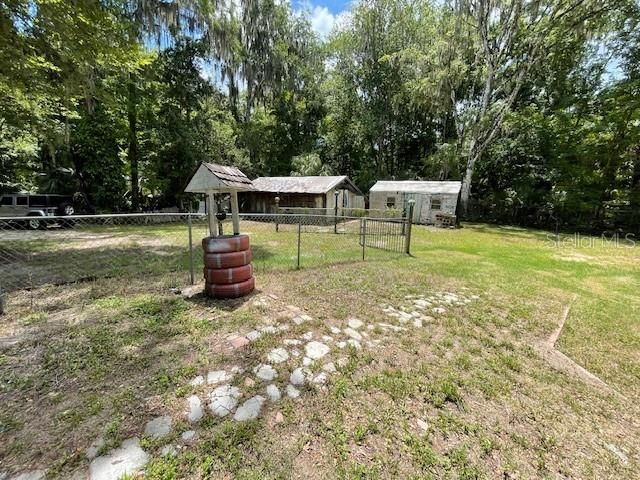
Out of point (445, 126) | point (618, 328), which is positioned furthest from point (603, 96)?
point (618, 328)

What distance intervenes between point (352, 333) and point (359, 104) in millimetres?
26376

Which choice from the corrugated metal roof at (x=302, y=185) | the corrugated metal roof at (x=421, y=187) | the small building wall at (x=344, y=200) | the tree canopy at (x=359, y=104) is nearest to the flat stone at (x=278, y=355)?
the tree canopy at (x=359, y=104)

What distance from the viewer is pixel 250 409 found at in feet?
7.64

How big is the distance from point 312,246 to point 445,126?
73.9 feet

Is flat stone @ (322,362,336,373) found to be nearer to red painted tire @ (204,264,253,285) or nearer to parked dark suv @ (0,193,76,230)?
red painted tire @ (204,264,253,285)

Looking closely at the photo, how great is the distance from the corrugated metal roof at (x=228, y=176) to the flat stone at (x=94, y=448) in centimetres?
322

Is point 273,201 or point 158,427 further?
point 273,201

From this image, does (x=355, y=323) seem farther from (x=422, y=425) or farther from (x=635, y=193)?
(x=635, y=193)

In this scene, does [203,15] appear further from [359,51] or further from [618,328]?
[618,328]

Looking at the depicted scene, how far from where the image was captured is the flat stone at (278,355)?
295cm

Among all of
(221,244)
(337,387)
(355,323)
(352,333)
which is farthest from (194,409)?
(221,244)

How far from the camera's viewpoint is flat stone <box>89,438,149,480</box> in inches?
68.9

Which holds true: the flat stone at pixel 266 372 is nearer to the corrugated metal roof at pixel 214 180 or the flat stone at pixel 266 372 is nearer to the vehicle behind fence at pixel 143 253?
the vehicle behind fence at pixel 143 253

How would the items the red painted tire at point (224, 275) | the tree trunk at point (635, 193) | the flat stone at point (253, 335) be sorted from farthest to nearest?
the tree trunk at point (635, 193)
the red painted tire at point (224, 275)
the flat stone at point (253, 335)
